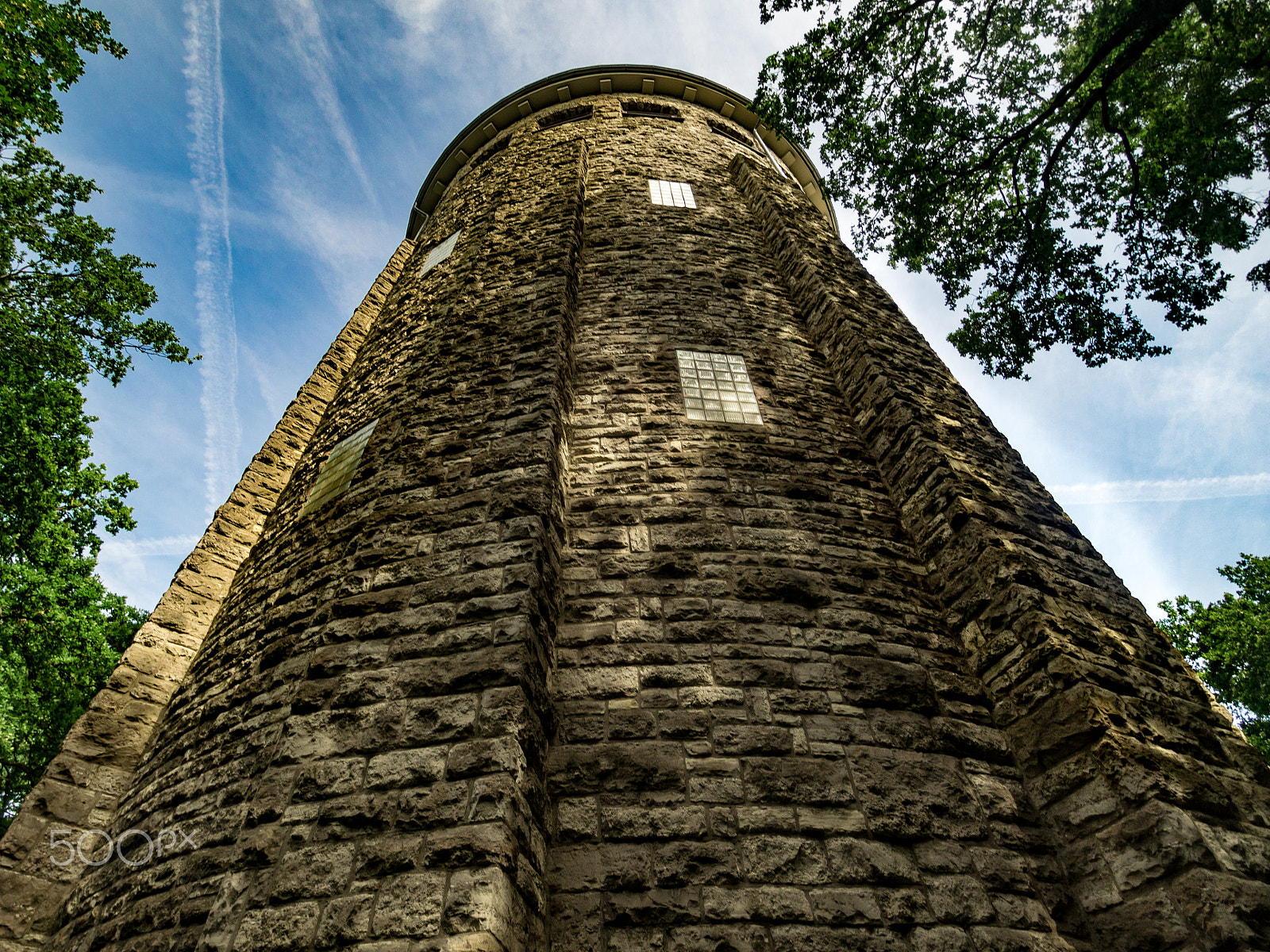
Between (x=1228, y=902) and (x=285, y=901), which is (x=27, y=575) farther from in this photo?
(x=1228, y=902)

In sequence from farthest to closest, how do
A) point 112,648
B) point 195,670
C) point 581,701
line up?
point 112,648 < point 195,670 < point 581,701

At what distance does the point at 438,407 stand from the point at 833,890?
432 centimetres

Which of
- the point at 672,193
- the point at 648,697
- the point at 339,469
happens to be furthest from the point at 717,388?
the point at 672,193

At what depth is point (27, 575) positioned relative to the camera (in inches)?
403

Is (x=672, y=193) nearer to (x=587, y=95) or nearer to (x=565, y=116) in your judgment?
(x=565, y=116)

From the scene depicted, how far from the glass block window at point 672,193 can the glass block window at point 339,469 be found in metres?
5.36

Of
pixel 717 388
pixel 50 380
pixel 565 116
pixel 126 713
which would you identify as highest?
pixel 565 116

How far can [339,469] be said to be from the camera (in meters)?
5.92

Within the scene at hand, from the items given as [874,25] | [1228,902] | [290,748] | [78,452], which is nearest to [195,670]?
[290,748]

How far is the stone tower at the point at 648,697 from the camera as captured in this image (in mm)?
2775

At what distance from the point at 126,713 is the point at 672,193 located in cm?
886

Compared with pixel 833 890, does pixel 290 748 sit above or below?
above

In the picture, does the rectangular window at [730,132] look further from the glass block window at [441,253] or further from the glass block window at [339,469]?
the glass block window at [339,469]

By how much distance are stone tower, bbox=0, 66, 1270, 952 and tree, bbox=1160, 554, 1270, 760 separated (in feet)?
48.4
